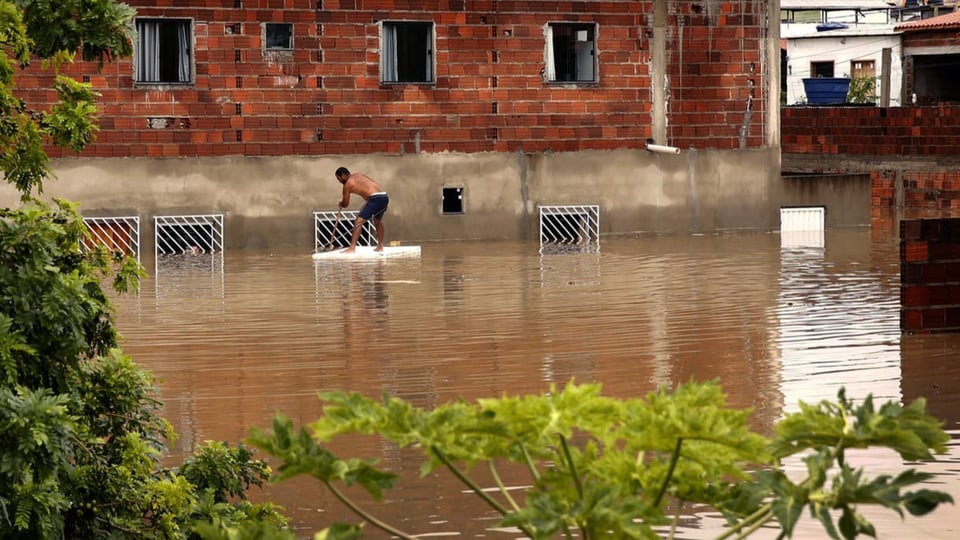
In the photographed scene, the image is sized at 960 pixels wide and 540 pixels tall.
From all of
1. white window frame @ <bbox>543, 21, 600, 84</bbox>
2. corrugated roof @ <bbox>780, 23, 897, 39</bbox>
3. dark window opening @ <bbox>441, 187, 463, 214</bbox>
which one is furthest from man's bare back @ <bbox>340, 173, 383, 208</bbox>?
corrugated roof @ <bbox>780, 23, 897, 39</bbox>

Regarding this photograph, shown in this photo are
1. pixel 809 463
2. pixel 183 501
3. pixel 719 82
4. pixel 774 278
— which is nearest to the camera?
pixel 809 463

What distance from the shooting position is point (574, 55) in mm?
28562

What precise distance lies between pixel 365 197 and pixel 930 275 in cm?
1205

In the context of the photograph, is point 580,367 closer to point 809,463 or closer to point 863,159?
point 809,463

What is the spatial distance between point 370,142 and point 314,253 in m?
2.63

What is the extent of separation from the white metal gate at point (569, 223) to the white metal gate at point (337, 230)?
9.04 ft

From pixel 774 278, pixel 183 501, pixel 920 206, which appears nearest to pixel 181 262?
pixel 774 278

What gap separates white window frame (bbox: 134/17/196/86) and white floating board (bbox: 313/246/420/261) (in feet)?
11.2

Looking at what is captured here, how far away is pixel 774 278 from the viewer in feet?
69.4

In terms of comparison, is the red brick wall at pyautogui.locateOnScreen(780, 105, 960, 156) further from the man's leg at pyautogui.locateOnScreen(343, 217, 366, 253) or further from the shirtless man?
the man's leg at pyautogui.locateOnScreen(343, 217, 366, 253)

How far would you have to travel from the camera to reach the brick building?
86.5ft

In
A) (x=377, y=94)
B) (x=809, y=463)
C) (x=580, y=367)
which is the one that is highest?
(x=377, y=94)

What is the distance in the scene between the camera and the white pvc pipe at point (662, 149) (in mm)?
28781

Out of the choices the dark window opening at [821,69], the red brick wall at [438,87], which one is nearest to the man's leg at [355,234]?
the red brick wall at [438,87]
